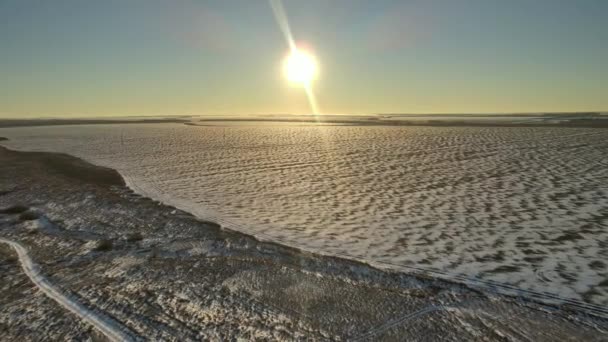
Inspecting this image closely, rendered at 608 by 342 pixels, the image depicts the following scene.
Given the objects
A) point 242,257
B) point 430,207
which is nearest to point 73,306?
point 242,257

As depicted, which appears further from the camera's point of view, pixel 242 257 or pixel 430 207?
pixel 430 207

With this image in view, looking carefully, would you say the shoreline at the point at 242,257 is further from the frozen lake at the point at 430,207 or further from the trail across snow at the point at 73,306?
the frozen lake at the point at 430,207

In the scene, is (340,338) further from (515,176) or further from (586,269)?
(515,176)

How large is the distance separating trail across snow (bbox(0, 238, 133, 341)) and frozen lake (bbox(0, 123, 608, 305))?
12.4 feet

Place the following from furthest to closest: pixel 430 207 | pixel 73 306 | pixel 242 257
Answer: pixel 430 207 < pixel 242 257 < pixel 73 306

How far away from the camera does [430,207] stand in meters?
10.2

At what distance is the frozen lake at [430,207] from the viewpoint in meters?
6.41

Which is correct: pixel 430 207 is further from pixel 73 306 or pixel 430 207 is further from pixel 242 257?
pixel 73 306

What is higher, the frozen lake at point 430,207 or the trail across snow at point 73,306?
the trail across snow at point 73,306

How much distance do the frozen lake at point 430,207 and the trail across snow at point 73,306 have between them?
3.79m

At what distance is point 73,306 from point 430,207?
874 cm

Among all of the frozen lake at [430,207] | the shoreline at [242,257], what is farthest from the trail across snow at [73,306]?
the frozen lake at [430,207]

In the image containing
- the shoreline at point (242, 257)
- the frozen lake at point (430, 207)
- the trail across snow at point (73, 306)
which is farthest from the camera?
the frozen lake at point (430, 207)

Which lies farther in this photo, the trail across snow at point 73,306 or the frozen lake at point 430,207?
the frozen lake at point 430,207
